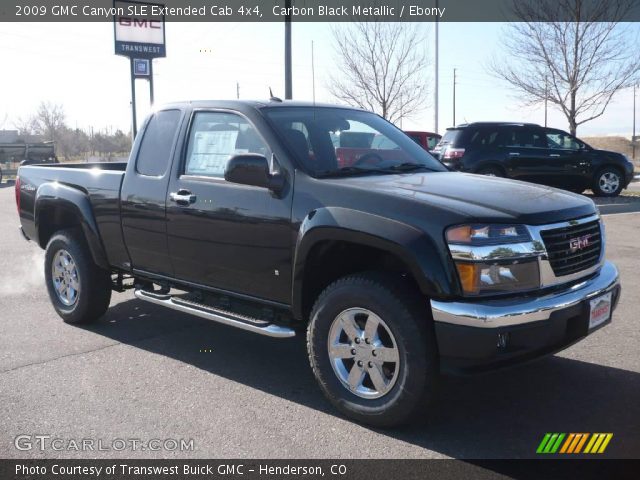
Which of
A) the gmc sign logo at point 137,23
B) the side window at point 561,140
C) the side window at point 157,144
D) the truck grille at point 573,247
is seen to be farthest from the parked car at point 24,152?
the truck grille at point 573,247

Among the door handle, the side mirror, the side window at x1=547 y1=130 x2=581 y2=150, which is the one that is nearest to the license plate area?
the side mirror

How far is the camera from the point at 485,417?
3.83 m

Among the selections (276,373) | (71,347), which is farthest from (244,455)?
(71,347)

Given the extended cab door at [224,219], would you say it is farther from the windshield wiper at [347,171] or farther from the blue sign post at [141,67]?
the blue sign post at [141,67]

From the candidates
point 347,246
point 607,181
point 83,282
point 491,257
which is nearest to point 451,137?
point 607,181

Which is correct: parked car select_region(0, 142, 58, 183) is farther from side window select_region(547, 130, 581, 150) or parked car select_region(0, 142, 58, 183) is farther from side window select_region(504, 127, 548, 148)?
side window select_region(547, 130, 581, 150)

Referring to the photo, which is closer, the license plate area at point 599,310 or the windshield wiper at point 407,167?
the license plate area at point 599,310

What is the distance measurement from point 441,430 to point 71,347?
308cm

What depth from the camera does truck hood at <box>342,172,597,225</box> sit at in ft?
11.4

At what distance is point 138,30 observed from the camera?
31156 mm

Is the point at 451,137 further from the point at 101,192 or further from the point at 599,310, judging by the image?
the point at 599,310

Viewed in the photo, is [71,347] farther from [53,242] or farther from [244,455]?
[244,455]

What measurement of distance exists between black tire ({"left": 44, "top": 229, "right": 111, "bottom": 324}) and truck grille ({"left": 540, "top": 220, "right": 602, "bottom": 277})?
3.79 meters

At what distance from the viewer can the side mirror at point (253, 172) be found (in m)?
4.00
